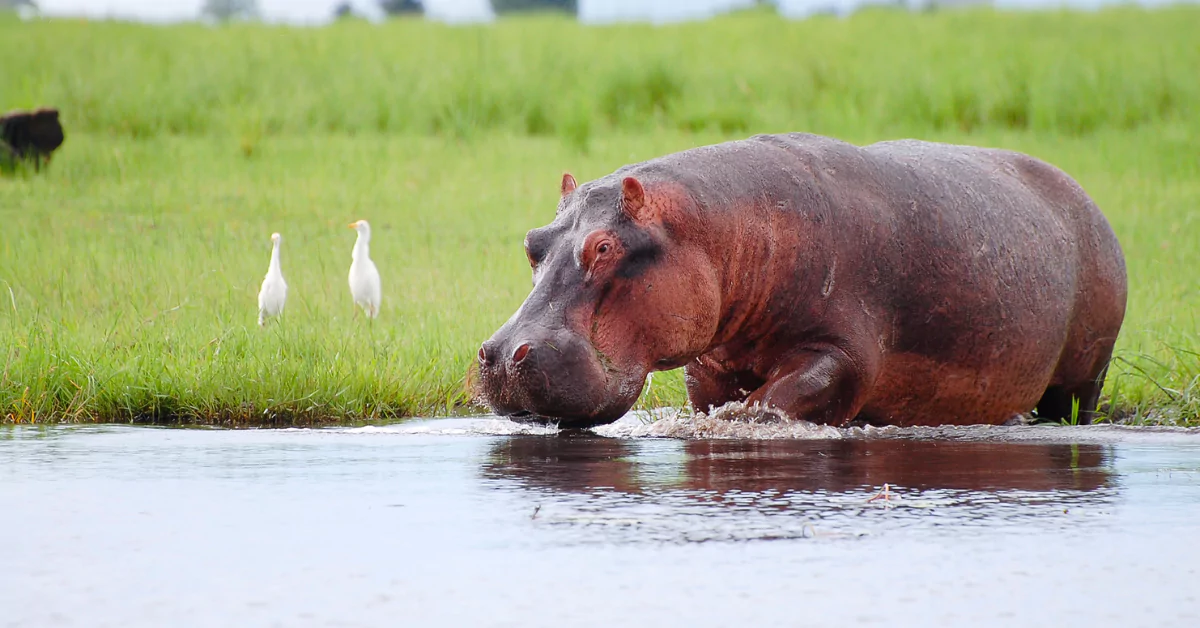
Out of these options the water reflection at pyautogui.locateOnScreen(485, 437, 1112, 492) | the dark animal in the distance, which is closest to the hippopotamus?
the water reflection at pyautogui.locateOnScreen(485, 437, 1112, 492)

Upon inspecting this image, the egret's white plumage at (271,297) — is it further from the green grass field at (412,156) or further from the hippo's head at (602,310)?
the hippo's head at (602,310)

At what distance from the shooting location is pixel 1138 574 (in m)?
3.04

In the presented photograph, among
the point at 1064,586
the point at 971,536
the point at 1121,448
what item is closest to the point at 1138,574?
the point at 1064,586

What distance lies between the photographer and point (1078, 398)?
660 cm

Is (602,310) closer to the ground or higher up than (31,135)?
closer to the ground

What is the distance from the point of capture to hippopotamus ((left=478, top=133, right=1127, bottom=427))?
4.92 metres

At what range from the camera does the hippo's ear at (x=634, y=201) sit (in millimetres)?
5074

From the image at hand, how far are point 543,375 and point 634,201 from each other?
73 cm

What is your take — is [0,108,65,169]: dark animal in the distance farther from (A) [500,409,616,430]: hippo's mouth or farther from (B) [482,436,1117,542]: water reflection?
(A) [500,409,616,430]: hippo's mouth

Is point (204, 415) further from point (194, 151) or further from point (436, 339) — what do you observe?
point (194, 151)

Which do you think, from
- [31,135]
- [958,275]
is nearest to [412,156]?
[31,135]

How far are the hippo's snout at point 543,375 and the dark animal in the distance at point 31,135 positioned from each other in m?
9.33

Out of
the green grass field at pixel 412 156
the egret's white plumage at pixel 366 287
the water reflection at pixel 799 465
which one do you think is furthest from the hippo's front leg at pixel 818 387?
the egret's white plumage at pixel 366 287

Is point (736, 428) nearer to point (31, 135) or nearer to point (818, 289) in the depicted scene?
point (818, 289)
